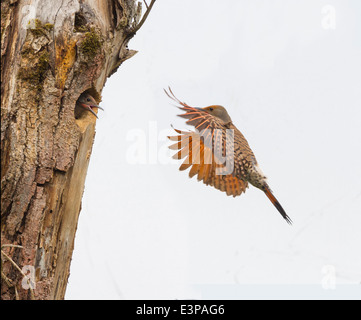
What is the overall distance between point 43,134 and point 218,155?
1446 mm

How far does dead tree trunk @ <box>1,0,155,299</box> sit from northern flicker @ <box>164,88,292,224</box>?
0.90m

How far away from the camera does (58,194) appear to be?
2576 millimetres

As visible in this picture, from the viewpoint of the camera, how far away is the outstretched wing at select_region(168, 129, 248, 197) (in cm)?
351

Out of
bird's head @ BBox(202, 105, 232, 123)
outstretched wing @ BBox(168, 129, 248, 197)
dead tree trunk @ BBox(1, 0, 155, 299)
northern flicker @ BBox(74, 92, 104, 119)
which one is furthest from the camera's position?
bird's head @ BBox(202, 105, 232, 123)

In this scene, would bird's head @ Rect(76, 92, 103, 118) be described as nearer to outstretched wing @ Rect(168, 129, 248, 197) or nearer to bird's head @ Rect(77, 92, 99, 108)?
bird's head @ Rect(77, 92, 99, 108)

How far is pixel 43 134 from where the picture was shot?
254 cm

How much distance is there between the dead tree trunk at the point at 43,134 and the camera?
7.99ft

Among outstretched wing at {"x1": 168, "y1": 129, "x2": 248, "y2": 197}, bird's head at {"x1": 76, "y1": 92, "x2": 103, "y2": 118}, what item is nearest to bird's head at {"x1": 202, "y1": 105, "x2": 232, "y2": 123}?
outstretched wing at {"x1": 168, "y1": 129, "x2": 248, "y2": 197}

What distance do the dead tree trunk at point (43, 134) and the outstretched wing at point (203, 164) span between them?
86 cm

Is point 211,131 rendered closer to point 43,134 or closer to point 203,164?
point 203,164

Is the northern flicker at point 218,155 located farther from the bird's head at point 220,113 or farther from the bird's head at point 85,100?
the bird's head at point 85,100
